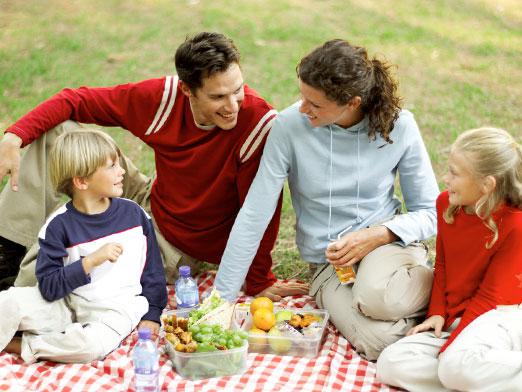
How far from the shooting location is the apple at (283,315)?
157 inches

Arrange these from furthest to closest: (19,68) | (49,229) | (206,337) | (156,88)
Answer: (19,68), (156,88), (49,229), (206,337)

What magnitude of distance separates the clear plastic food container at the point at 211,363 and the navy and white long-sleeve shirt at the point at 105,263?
0.46 metres

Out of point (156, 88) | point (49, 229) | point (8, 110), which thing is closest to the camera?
point (49, 229)

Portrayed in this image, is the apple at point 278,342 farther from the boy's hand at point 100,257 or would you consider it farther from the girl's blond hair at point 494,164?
the girl's blond hair at point 494,164

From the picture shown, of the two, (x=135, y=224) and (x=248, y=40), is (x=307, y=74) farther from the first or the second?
(x=248, y=40)

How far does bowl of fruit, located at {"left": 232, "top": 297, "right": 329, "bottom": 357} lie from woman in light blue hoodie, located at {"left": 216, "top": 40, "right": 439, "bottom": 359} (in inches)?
6.9

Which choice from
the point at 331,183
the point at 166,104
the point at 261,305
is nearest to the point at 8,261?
the point at 166,104

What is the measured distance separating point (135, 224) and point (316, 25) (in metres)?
5.75

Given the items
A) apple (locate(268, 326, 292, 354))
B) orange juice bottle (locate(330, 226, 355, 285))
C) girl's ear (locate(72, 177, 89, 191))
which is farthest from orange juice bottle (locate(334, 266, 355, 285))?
girl's ear (locate(72, 177, 89, 191))

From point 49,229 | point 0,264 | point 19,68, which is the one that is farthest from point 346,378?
point 19,68

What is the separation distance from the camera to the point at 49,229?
3.92m

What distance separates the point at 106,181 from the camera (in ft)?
12.9

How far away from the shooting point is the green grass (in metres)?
7.43

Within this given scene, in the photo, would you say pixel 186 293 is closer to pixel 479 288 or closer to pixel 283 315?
pixel 283 315
